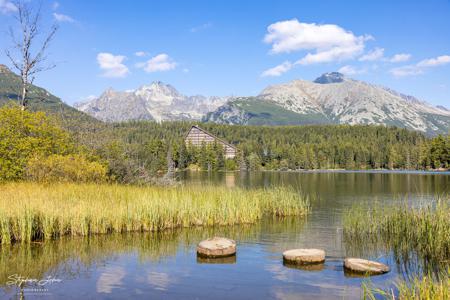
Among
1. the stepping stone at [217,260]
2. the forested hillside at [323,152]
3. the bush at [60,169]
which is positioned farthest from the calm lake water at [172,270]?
the forested hillside at [323,152]

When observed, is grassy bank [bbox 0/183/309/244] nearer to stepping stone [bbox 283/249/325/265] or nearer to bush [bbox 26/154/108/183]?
bush [bbox 26/154/108/183]

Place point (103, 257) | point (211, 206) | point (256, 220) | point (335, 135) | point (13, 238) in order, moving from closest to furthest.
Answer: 1. point (103, 257)
2. point (13, 238)
3. point (211, 206)
4. point (256, 220)
5. point (335, 135)

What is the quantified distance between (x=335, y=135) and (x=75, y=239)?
541 ft

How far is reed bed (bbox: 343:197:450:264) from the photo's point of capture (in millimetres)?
14242

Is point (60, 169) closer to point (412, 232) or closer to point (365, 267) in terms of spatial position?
point (365, 267)

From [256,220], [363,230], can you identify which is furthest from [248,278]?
[256,220]

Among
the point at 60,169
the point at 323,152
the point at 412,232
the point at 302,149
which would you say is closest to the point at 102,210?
the point at 60,169

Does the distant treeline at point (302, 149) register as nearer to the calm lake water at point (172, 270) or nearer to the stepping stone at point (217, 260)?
the calm lake water at point (172, 270)

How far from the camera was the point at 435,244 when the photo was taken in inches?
562

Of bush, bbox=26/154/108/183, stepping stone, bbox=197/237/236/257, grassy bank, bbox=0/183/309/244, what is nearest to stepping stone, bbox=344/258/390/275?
stepping stone, bbox=197/237/236/257

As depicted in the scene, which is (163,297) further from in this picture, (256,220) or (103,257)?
(256,220)

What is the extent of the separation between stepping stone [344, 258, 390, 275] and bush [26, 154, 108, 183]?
16063mm

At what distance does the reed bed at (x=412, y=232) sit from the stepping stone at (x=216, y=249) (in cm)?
574

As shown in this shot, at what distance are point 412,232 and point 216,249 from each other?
7614 millimetres
